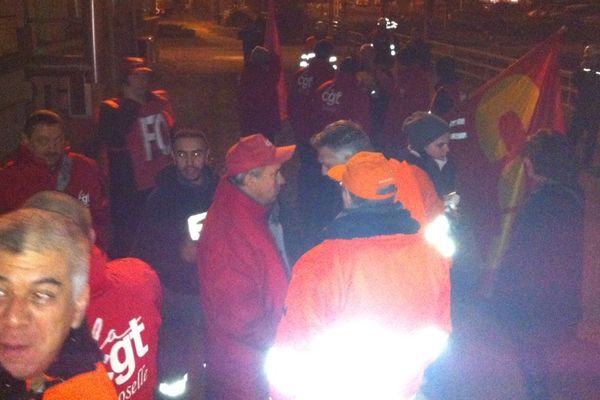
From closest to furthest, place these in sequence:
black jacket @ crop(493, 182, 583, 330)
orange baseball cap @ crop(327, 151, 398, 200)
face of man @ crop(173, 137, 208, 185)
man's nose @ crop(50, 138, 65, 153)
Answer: orange baseball cap @ crop(327, 151, 398, 200), black jacket @ crop(493, 182, 583, 330), face of man @ crop(173, 137, 208, 185), man's nose @ crop(50, 138, 65, 153)

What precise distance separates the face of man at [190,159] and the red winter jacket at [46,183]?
69 centimetres

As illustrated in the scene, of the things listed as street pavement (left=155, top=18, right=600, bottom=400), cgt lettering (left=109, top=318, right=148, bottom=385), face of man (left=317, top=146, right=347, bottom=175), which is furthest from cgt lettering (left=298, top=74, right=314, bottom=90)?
cgt lettering (left=109, top=318, right=148, bottom=385)

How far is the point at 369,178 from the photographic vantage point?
297cm

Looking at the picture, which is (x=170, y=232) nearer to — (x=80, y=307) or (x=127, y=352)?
(x=127, y=352)

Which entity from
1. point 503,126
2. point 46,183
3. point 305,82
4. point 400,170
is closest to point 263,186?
point 400,170

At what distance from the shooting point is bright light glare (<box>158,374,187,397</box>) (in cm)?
398

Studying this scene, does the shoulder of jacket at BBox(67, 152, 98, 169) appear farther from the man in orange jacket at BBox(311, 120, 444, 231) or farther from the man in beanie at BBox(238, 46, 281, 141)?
the man in beanie at BBox(238, 46, 281, 141)

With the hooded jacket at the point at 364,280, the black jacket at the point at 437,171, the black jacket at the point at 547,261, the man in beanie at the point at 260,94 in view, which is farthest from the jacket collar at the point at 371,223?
the man in beanie at the point at 260,94

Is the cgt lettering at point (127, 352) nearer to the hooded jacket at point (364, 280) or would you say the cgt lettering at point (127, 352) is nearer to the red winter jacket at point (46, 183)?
the hooded jacket at point (364, 280)

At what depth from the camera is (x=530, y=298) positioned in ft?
13.9

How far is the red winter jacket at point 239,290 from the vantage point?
3.52 meters

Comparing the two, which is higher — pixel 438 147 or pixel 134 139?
pixel 438 147

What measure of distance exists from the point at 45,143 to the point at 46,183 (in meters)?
0.27

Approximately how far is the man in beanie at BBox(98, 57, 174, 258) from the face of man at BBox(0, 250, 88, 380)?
14.2 ft
